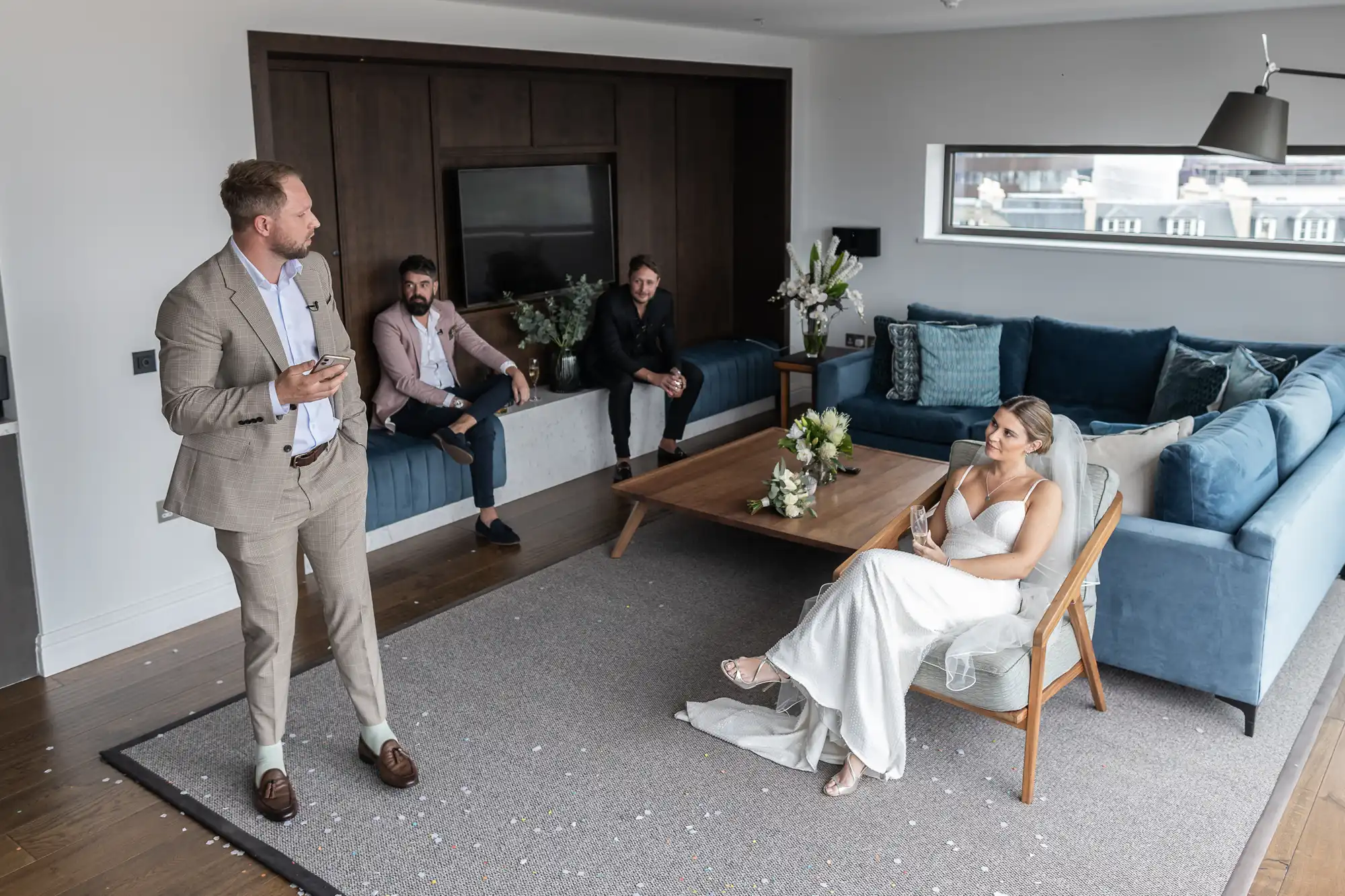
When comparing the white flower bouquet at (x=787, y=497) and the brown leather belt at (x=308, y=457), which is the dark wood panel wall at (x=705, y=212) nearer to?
the white flower bouquet at (x=787, y=497)

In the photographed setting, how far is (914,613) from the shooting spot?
3.28 metres

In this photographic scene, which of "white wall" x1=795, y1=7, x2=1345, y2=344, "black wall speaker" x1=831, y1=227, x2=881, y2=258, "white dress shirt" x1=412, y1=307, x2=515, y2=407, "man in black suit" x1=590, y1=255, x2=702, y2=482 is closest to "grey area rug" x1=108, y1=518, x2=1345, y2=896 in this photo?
"white dress shirt" x1=412, y1=307, x2=515, y2=407

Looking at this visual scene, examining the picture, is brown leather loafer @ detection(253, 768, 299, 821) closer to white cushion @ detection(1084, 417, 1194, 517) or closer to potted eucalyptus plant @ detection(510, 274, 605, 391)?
white cushion @ detection(1084, 417, 1194, 517)

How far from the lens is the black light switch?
4.15 m

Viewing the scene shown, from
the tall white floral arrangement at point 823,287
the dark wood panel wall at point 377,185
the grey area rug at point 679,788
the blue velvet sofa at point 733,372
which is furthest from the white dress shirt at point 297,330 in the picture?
the tall white floral arrangement at point 823,287

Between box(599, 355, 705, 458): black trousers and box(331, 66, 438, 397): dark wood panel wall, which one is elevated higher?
box(331, 66, 438, 397): dark wood panel wall

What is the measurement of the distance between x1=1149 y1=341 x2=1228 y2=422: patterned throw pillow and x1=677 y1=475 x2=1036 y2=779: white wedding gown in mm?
2203

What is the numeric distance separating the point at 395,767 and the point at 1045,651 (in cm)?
177

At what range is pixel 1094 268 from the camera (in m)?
6.73

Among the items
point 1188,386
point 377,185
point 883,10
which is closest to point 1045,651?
point 1188,386

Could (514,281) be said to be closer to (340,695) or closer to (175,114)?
(175,114)

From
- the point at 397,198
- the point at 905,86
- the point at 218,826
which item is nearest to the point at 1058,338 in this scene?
the point at 905,86

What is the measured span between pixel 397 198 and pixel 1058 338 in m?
3.35

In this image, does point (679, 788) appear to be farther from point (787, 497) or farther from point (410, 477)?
point (410, 477)
